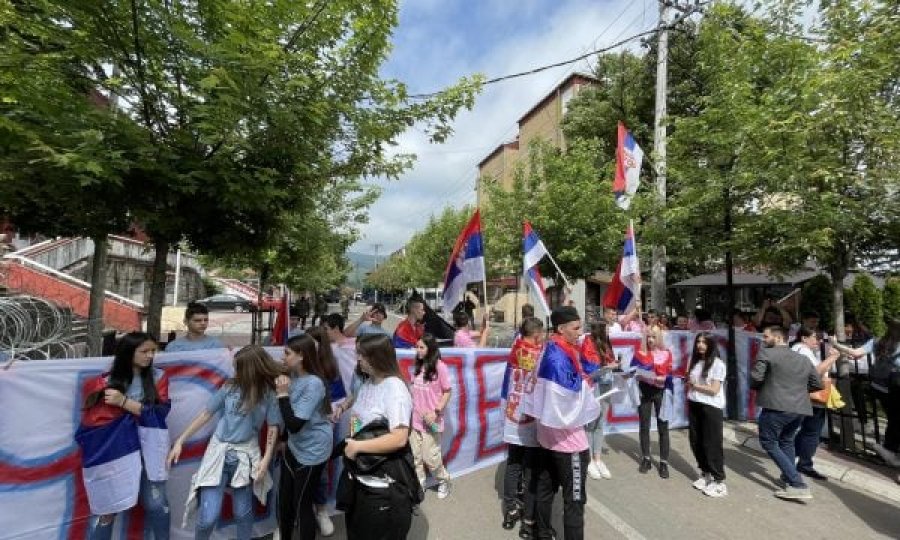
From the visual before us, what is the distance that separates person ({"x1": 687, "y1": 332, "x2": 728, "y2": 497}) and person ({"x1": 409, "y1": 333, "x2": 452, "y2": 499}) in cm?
273

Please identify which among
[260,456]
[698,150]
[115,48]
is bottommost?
[260,456]

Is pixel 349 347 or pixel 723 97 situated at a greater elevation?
pixel 723 97

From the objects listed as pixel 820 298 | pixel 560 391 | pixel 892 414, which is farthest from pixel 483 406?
pixel 820 298

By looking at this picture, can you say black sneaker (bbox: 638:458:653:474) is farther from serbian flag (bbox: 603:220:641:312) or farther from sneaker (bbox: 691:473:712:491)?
serbian flag (bbox: 603:220:641:312)

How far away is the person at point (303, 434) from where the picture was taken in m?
3.55

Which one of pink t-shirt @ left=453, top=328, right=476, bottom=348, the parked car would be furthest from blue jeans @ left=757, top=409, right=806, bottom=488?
the parked car

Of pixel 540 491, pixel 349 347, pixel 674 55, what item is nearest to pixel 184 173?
pixel 349 347

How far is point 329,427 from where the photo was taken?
12.2 feet

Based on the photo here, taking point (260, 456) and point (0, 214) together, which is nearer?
point (260, 456)

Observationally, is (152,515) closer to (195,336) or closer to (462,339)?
(195,336)

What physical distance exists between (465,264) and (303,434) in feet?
13.0

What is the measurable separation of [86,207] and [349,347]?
280 centimetres

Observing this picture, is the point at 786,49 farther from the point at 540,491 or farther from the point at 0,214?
the point at 0,214

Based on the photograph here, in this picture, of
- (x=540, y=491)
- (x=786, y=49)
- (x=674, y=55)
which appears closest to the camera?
(x=540, y=491)
